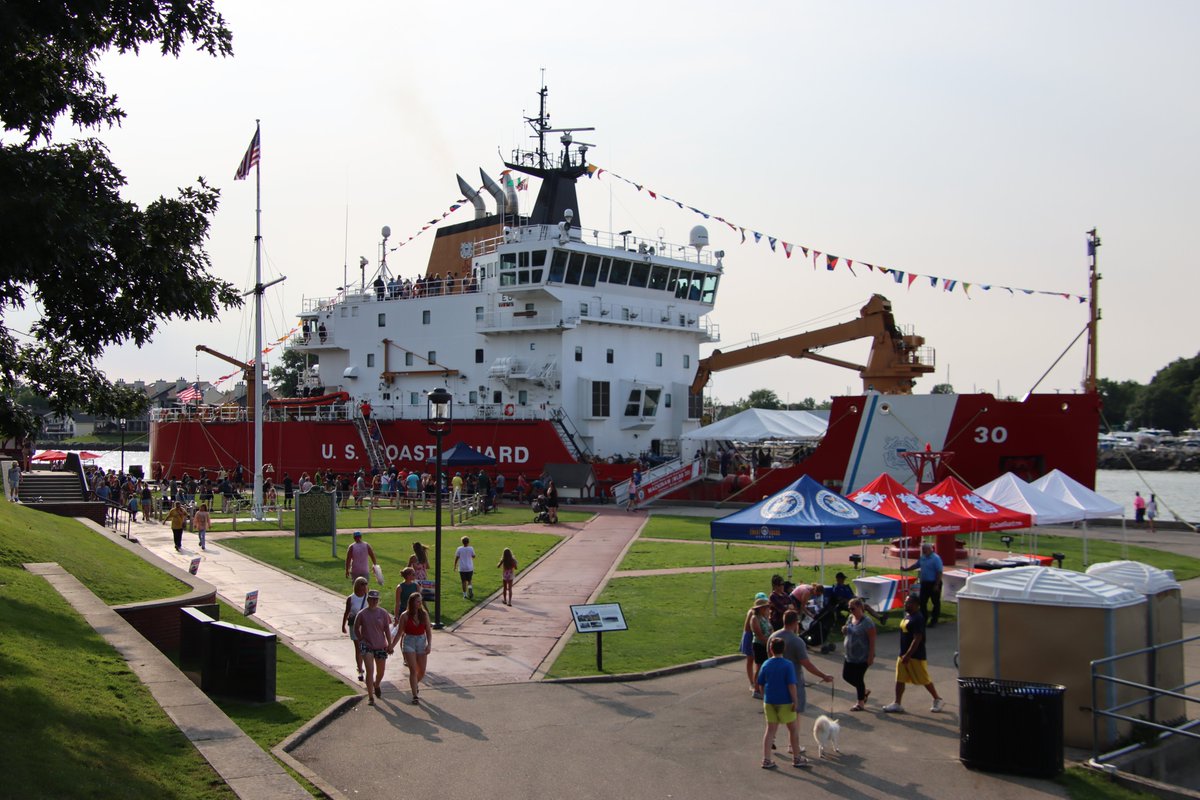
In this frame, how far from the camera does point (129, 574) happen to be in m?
16.3

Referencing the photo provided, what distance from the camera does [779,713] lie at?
10234 millimetres

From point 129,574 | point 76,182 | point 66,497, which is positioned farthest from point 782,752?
point 66,497

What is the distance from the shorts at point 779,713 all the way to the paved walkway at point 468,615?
431cm

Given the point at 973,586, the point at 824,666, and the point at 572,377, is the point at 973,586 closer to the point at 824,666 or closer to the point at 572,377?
the point at 824,666

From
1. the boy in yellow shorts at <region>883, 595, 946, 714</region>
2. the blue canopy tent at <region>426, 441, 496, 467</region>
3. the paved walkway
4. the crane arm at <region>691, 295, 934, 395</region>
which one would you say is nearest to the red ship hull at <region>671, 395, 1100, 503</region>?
the crane arm at <region>691, 295, 934, 395</region>

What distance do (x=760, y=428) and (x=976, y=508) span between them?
17.4m

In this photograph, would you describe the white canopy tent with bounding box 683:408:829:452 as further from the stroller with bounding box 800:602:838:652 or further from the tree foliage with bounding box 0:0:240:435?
the tree foliage with bounding box 0:0:240:435

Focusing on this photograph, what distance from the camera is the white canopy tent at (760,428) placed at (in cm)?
3694

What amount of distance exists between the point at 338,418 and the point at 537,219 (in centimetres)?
1195

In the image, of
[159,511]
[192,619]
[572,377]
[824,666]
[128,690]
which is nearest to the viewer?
[128,690]

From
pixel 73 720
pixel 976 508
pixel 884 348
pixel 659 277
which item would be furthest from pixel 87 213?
pixel 659 277

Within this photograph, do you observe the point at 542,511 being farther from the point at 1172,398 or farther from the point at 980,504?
the point at 1172,398

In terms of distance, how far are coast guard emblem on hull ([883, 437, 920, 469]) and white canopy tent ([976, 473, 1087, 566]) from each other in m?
8.32

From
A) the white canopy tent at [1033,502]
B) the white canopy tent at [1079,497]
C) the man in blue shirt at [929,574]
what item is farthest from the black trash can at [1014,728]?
the white canopy tent at [1079,497]
